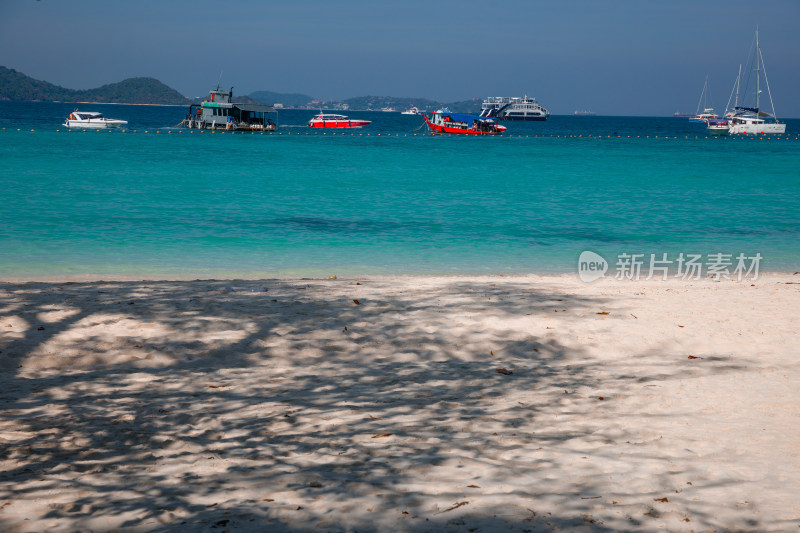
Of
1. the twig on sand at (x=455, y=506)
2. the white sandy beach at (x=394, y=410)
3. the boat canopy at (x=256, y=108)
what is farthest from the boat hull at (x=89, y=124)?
the twig on sand at (x=455, y=506)

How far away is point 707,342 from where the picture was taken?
810 centimetres

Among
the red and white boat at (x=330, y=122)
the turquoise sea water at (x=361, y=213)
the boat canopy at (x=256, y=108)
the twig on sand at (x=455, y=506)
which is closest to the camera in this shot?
the twig on sand at (x=455, y=506)

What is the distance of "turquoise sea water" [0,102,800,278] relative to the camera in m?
16.8

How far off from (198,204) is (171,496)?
2364 cm

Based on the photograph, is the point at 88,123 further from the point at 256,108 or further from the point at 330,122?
the point at 330,122

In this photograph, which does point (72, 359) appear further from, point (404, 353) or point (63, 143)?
point (63, 143)

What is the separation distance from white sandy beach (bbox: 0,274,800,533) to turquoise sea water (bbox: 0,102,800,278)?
21.5 feet

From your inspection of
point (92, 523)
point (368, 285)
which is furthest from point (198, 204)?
point (92, 523)

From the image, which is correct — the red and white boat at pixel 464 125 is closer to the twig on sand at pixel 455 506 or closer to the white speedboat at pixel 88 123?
the white speedboat at pixel 88 123

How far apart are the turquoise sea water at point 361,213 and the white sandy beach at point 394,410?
6.56m

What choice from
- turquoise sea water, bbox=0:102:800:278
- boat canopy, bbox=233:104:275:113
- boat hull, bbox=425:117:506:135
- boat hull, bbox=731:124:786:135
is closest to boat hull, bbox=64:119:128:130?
boat canopy, bbox=233:104:275:113

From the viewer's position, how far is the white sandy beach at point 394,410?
4.04 meters

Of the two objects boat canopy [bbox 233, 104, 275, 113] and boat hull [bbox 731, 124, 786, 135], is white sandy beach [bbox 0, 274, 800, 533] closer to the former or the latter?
boat canopy [bbox 233, 104, 275, 113]

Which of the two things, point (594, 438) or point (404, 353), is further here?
point (404, 353)
